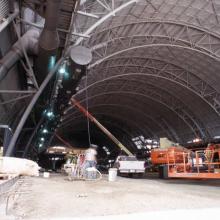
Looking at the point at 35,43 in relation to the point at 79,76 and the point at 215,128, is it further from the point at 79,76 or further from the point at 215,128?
the point at 215,128

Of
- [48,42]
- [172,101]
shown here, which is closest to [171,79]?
[172,101]

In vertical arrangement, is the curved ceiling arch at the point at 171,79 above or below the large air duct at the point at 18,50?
above

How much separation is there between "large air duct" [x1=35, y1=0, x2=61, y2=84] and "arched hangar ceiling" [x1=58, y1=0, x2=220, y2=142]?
3321 mm

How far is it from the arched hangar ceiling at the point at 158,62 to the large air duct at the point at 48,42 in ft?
10.9

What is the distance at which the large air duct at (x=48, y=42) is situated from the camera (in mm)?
9500

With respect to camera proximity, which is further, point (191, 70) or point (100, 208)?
point (191, 70)

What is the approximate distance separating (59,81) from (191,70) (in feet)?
61.9

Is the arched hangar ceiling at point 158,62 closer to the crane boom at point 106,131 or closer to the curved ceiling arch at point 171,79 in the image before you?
the curved ceiling arch at point 171,79

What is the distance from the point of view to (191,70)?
29109 millimetres

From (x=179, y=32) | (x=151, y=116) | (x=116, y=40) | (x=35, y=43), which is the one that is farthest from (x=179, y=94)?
(x=35, y=43)

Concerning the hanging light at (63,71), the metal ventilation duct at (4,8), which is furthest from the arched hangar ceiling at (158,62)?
the metal ventilation duct at (4,8)

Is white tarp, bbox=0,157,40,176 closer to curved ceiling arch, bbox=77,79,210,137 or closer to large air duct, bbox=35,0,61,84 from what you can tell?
large air duct, bbox=35,0,61,84

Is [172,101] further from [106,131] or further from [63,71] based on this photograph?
[63,71]

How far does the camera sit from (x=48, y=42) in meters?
11.0
